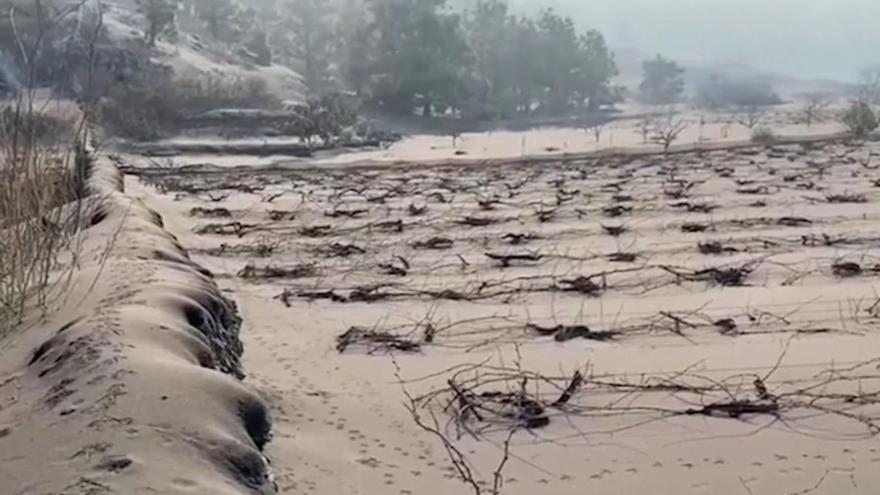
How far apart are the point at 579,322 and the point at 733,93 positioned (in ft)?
132

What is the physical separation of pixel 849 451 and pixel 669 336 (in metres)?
1.53

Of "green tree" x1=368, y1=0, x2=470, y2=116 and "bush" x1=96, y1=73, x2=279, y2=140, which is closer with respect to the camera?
"bush" x1=96, y1=73, x2=279, y2=140

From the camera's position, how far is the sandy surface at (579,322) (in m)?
3.13

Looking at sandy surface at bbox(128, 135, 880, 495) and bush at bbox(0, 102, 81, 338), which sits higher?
bush at bbox(0, 102, 81, 338)

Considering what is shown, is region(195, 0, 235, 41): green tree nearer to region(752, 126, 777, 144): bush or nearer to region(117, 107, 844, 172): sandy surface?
region(117, 107, 844, 172): sandy surface

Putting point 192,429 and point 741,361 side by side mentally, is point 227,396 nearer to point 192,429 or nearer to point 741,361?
point 192,429

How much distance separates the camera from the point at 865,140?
18672 millimetres

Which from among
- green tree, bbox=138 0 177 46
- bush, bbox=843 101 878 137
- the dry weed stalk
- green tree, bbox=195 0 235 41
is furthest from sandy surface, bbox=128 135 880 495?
green tree, bbox=195 0 235 41

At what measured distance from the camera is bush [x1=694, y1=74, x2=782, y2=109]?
128 ft

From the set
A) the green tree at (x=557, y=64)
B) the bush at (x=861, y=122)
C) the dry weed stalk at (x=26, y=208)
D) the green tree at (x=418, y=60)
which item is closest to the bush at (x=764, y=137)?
the bush at (x=861, y=122)

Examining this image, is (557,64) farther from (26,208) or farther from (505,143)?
(26,208)

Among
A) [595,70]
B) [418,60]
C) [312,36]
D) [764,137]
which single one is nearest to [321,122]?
[418,60]

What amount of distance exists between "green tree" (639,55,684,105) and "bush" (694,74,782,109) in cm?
101

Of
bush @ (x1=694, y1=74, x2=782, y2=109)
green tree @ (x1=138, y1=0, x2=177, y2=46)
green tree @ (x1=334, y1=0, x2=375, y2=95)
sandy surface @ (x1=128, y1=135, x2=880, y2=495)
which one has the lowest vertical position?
sandy surface @ (x1=128, y1=135, x2=880, y2=495)
